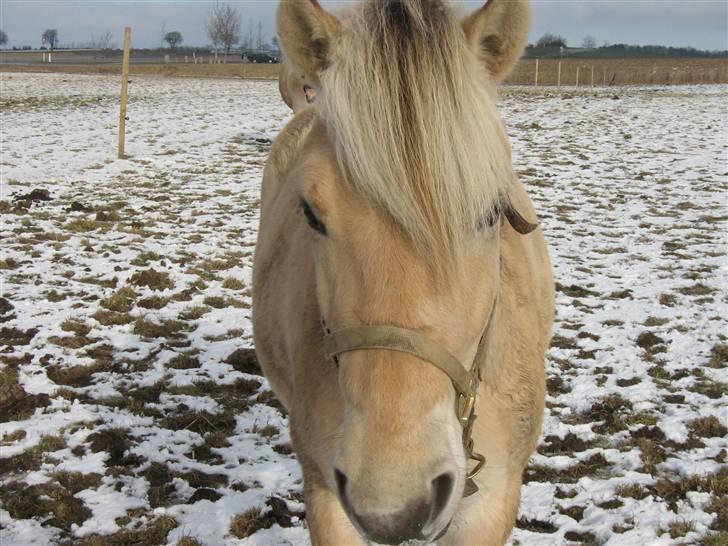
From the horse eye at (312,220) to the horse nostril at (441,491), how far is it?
0.73m

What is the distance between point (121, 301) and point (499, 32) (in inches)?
216

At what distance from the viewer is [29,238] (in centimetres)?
812

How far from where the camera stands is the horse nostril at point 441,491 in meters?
1.53

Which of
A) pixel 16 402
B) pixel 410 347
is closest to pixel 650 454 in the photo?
pixel 410 347

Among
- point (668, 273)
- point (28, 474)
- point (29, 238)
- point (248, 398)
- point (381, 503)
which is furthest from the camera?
point (29, 238)

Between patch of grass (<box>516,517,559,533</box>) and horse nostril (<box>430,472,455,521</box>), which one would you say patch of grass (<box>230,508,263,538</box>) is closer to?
patch of grass (<box>516,517,559,533</box>)

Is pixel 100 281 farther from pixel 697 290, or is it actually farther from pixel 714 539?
pixel 697 290

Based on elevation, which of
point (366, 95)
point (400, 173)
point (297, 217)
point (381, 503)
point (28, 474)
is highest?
A: point (366, 95)

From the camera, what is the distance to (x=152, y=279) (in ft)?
23.0

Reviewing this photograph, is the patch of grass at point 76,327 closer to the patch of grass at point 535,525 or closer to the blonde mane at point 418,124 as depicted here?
the patch of grass at point 535,525

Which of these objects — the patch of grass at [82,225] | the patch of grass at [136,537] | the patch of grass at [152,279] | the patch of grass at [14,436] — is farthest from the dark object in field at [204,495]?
the patch of grass at [82,225]

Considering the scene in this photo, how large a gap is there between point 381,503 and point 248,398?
3525mm

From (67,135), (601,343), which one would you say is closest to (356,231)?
(601,343)

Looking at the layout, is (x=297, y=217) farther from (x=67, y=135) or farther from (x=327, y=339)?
(x=67, y=135)
